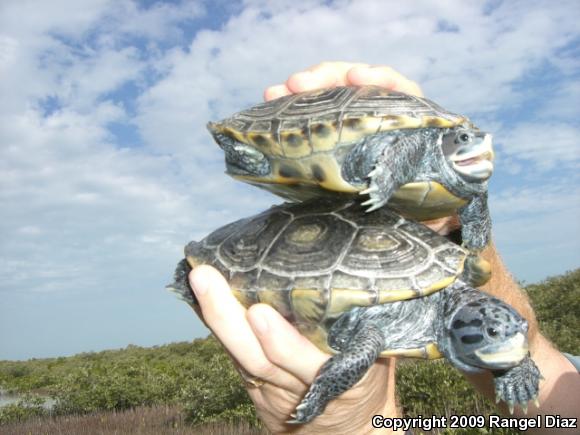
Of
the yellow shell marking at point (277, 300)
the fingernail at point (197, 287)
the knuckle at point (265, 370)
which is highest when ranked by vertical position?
the fingernail at point (197, 287)

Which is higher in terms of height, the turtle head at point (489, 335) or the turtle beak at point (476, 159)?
the turtle beak at point (476, 159)

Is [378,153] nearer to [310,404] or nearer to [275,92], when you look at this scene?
[310,404]

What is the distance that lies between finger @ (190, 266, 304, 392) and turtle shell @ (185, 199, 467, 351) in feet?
0.61

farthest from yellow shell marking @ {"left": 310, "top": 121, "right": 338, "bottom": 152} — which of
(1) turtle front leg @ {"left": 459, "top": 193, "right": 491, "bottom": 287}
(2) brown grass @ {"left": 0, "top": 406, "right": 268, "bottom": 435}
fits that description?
(2) brown grass @ {"left": 0, "top": 406, "right": 268, "bottom": 435}

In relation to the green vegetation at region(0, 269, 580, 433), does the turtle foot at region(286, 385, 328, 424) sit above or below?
above

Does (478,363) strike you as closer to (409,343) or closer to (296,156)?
(409,343)

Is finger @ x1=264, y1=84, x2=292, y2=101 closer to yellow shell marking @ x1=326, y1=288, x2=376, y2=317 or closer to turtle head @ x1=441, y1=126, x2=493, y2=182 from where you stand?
turtle head @ x1=441, y1=126, x2=493, y2=182

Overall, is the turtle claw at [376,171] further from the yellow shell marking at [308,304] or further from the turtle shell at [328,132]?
the yellow shell marking at [308,304]

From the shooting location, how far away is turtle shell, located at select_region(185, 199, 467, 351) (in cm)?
387

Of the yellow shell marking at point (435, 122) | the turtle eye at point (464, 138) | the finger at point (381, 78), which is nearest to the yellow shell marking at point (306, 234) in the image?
the yellow shell marking at point (435, 122)

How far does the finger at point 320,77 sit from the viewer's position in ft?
17.0

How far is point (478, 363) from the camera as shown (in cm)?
387

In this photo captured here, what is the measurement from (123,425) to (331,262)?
17.6m

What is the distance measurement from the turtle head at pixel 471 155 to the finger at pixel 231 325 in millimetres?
2061
